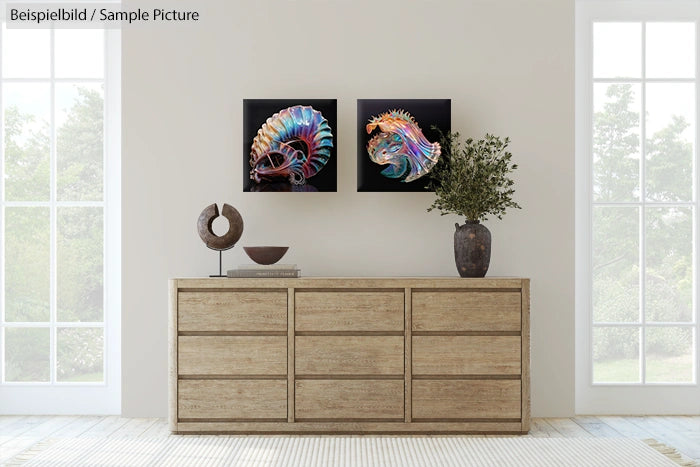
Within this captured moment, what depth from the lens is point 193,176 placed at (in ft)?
12.9

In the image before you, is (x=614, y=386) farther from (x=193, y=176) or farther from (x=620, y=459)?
(x=193, y=176)

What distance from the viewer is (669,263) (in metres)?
4.09

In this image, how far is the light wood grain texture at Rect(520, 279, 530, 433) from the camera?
3.50 metres

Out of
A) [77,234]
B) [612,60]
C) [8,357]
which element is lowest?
[8,357]

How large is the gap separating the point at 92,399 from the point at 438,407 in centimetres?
193

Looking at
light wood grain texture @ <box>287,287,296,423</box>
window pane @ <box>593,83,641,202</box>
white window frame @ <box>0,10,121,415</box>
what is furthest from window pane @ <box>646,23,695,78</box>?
white window frame @ <box>0,10,121,415</box>

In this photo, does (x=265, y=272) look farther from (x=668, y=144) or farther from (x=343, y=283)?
(x=668, y=144)

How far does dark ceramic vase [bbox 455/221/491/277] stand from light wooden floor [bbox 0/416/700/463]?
85 cm

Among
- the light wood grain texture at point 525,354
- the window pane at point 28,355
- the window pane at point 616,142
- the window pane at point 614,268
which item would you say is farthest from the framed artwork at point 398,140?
the window pane at point 28,355

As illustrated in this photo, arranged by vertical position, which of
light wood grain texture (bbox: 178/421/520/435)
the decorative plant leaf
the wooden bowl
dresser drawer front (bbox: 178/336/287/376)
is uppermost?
the decorative plant leaf

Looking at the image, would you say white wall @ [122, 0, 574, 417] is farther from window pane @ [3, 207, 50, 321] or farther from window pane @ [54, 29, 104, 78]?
window pane @ [3, 207, 50, 321]

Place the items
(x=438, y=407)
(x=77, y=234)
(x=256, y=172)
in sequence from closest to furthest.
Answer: (x=438, y=407), (x=256, y=172), (x=77, y=234)

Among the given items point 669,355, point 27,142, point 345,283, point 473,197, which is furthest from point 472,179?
point 27,142

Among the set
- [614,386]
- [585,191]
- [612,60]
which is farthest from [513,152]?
[614,386]
